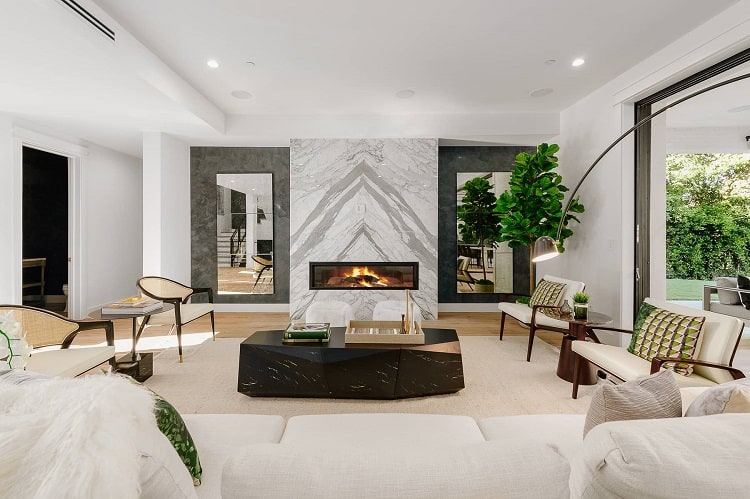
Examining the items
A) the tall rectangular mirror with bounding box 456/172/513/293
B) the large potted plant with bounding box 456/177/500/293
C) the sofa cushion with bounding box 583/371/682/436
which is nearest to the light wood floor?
the tall rectangular mirror with bounding box 456/172/513/293

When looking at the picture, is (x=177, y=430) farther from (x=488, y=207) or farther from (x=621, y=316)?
(x=488, y=207)

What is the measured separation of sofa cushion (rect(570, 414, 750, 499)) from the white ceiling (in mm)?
2978

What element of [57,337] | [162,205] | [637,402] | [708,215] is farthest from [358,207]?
[708,215]

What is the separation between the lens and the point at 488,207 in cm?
604

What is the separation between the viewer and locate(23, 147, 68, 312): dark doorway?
233 inches

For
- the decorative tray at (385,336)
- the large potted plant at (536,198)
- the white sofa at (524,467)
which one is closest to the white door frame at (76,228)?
the decorative tray at (385,336)

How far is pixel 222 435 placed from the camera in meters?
1.54

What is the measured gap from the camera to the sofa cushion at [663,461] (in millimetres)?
687

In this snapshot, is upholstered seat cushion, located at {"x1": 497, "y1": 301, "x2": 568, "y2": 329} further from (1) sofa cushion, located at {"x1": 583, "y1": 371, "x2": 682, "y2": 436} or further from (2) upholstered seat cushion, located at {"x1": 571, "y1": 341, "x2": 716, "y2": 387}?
(1) sofa cushion, located at {"x1": 583, "y1": 371, "x2": 682, "y2": 436}

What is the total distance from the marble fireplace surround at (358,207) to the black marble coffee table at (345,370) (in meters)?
2.62

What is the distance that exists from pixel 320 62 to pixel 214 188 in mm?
3098

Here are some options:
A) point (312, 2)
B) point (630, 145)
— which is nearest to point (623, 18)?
point (630, 145)

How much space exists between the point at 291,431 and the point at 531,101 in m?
4.87

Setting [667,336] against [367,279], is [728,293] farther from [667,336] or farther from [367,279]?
[367,279]
